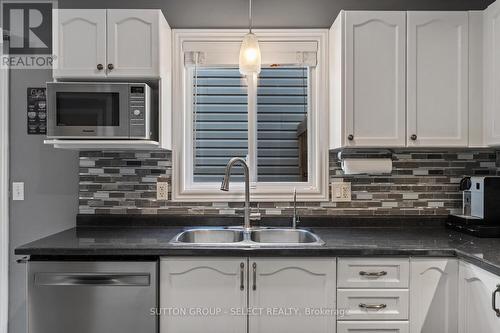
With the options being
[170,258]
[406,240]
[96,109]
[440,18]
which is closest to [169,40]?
[96,109]

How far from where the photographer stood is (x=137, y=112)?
6.69 ft

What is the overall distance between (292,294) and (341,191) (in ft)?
2.83

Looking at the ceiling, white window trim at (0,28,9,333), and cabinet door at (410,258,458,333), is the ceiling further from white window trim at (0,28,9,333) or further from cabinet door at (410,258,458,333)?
cabinet door at (410,258,458,333)

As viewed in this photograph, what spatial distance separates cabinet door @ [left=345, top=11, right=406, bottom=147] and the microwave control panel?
1.11 metres

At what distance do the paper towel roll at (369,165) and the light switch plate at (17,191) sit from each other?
2070 mm

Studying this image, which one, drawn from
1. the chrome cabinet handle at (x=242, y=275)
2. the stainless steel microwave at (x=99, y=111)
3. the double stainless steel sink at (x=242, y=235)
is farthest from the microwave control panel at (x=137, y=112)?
the chrome cabinet handle at (x=242, y=275)

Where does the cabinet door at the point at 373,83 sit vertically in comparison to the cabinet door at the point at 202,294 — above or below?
above

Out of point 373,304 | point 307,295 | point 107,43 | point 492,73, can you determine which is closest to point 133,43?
point 107,43

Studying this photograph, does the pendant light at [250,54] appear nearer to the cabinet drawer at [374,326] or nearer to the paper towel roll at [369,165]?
the paper towel roll at [369,165]

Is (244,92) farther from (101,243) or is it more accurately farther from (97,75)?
(101,243)

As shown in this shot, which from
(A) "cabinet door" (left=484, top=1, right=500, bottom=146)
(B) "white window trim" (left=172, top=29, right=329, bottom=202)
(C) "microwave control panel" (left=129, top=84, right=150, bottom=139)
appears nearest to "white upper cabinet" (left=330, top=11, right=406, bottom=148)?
(B) "white window trim" (left=172, top=29, right=329, bottom=202)

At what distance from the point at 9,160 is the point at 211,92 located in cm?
138

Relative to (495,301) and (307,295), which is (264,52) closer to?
(307,295)

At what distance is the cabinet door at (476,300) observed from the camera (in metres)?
1.57
